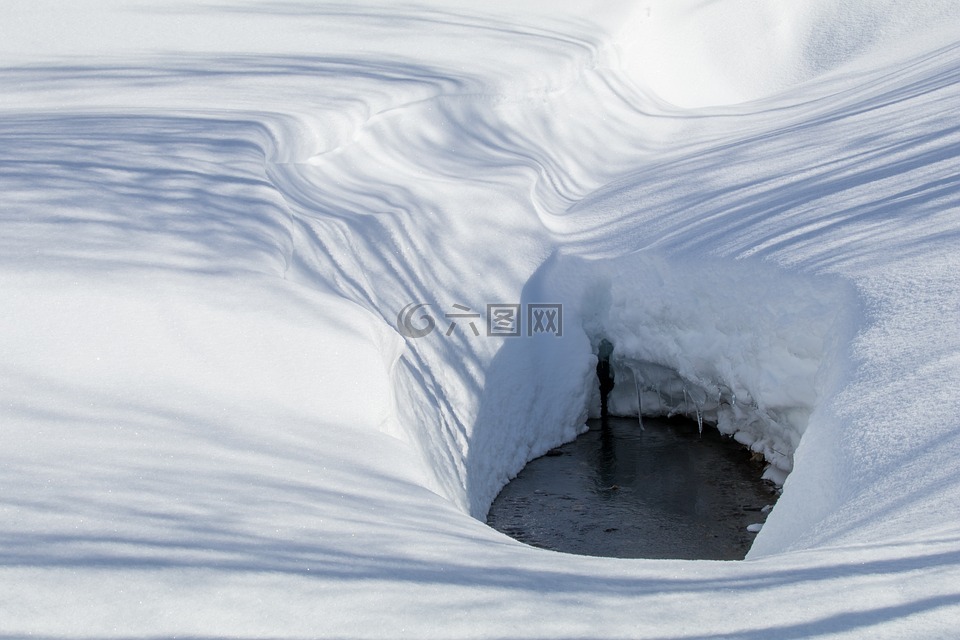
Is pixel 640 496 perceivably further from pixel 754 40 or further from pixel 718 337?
pixel 754 40

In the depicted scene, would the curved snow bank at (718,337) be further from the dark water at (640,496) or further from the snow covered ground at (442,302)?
the dark water at (640,496)

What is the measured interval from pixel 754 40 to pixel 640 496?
551 cm

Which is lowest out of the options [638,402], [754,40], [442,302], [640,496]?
[640,496]

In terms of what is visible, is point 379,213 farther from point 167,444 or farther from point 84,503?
point 84,503

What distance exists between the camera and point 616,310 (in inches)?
208

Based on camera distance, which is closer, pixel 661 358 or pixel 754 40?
pixel 661 358

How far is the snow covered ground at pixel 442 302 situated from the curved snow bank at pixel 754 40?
0.17 feet

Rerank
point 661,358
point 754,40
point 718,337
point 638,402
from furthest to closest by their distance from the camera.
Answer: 1. point 754,40
2. point 638,402
3. point 661,358
4. point 718,337

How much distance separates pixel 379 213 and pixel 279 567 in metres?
3.17

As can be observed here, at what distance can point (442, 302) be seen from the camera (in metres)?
4.95

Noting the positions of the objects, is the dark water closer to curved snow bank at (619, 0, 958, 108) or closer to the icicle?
the icicle

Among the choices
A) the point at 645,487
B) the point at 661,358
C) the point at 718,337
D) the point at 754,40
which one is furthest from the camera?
the point at 754,40

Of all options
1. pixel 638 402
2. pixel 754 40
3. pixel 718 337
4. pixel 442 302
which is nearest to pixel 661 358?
pixel 718 337

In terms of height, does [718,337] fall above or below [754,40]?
below
